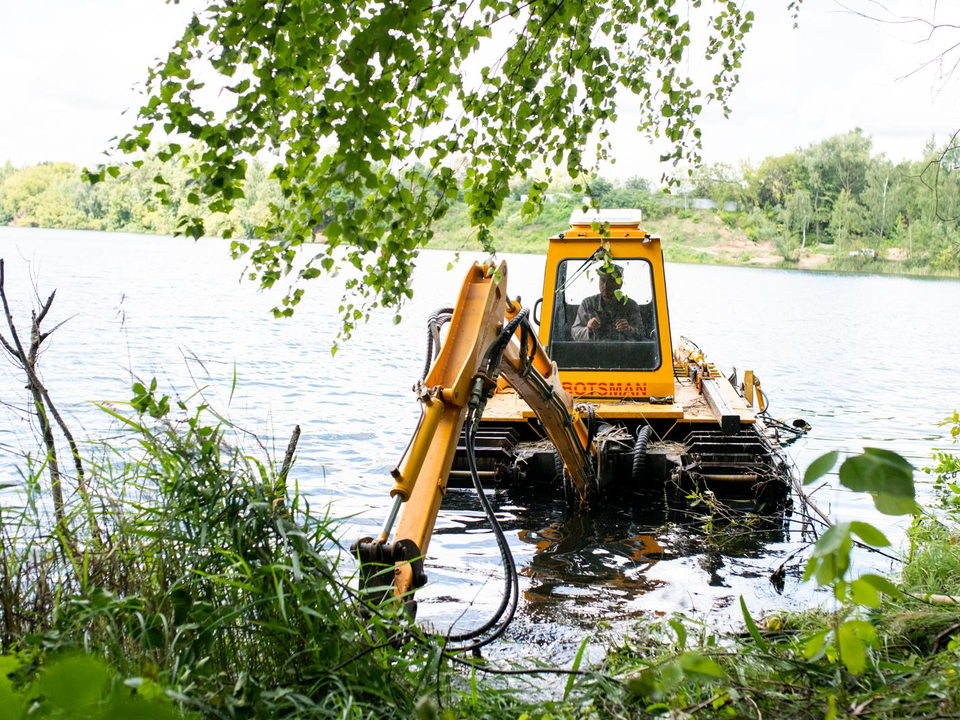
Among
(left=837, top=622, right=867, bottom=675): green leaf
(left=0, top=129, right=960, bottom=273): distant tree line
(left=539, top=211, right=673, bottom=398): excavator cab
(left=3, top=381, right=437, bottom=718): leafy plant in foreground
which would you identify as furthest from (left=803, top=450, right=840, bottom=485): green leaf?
(left=0, top=129, right=960, bottom=273): distant tree line

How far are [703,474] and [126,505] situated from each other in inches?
224

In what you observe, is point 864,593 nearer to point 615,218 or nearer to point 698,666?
point 698,666

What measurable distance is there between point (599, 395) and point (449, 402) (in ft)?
16.6

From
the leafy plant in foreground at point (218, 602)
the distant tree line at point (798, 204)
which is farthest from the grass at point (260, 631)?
the distant tree line at point (798, 204)

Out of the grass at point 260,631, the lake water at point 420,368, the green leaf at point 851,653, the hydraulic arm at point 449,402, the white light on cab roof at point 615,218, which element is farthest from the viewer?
the white light on cab roof at point 615,218

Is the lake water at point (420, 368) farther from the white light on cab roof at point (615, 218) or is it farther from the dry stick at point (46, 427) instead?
the white light on cab roof at point (615, 218)

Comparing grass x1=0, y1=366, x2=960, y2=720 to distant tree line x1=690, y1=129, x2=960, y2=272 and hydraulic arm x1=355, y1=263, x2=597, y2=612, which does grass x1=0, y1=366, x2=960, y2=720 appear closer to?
hydraulic arm x1=355, y1=263, x2=597, y2=612

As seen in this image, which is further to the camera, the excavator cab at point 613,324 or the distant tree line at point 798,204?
the distant tree line at point 798,204

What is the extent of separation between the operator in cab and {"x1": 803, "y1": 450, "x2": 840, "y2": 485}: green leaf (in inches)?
309

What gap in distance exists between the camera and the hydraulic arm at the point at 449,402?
3.88 m

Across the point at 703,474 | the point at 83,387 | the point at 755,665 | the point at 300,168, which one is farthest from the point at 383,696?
the point at 83,387

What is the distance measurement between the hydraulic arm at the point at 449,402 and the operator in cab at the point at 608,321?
258 cm

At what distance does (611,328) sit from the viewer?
32.0 ft

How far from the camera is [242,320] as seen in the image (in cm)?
2600
